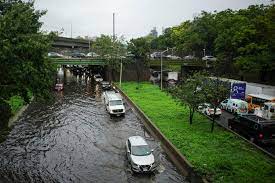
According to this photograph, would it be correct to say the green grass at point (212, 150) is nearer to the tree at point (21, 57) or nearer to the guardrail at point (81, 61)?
the tree at point (21, 57)

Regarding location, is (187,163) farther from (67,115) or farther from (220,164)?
(67,115)

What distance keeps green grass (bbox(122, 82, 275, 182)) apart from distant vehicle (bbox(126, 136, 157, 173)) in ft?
9.03

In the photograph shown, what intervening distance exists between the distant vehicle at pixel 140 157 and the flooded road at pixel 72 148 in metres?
0.49

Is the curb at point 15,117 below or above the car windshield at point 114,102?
below

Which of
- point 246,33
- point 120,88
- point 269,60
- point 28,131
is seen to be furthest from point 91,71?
point 28,131

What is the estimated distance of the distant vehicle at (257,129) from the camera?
28094 millimetres

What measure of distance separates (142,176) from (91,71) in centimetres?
7965

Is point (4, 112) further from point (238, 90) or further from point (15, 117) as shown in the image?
point (238, 90)

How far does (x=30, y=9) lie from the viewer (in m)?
24.2

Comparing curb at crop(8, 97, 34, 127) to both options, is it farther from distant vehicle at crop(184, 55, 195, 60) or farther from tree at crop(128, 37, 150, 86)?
distant vehicle at crop(184, 55, 195, 60)

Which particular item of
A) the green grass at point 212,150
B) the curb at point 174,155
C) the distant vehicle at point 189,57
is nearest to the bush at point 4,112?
the curb at point 174,155

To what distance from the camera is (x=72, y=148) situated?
2970 cm

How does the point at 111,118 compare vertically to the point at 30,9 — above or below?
below

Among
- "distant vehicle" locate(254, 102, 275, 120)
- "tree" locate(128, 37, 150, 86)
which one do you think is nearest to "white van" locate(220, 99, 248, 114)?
"distant vehicle" locate(254, 102, 275, 120)
